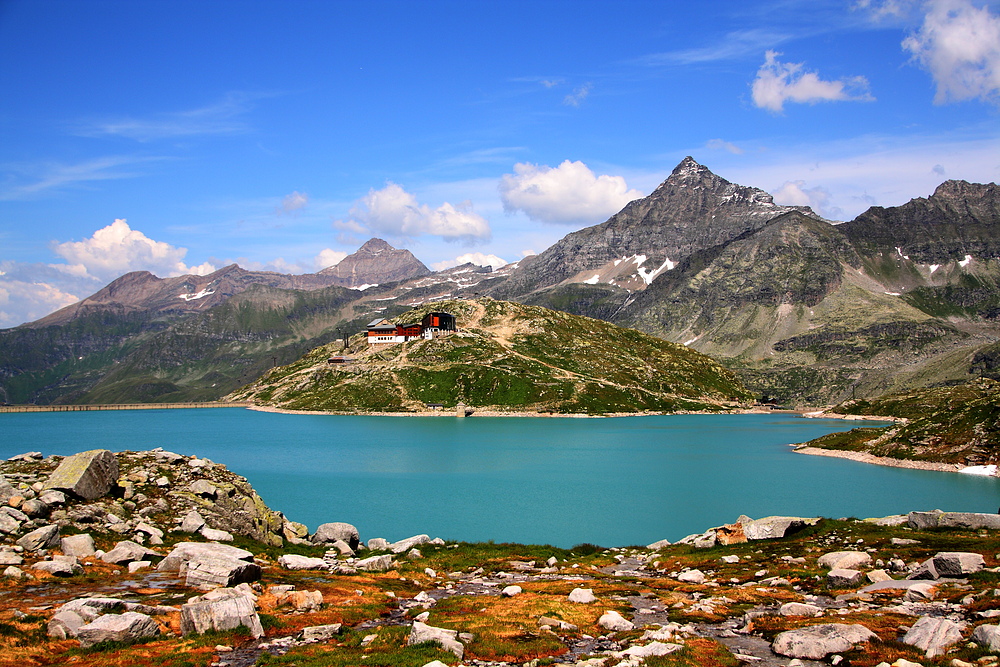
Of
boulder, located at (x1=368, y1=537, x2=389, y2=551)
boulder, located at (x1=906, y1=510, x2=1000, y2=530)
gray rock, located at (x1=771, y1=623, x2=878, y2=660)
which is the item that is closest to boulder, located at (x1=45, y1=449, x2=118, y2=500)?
boulder, located at (x1=368, y1=537, x2=389, y2=551)

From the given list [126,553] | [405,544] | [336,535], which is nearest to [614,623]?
[126,553]

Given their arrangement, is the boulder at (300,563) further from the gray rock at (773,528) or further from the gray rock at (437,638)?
the gray rock at (773,528)

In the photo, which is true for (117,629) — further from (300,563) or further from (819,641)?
(819,641)

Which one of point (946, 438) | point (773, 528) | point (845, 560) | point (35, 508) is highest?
point (35, 508)

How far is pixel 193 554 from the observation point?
1180 inches

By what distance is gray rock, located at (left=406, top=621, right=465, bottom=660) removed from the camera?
68.3 feet

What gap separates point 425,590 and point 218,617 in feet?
42.5

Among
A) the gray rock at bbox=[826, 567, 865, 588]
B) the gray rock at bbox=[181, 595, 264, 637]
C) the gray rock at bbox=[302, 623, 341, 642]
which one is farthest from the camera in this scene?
the gray rock at bbox=[826, 567, 865, 588]

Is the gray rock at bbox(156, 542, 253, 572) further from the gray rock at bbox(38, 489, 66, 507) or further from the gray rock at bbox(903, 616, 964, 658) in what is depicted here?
the gray rock at bbox(903, 616, 964, 658)

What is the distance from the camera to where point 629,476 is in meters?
102

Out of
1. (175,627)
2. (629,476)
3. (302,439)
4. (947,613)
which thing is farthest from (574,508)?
(302,439)

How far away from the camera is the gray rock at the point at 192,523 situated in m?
36.7

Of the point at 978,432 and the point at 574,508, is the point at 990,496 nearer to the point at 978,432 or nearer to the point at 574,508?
the point at 978,432

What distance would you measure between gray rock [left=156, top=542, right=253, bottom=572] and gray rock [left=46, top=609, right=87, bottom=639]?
301 inches
